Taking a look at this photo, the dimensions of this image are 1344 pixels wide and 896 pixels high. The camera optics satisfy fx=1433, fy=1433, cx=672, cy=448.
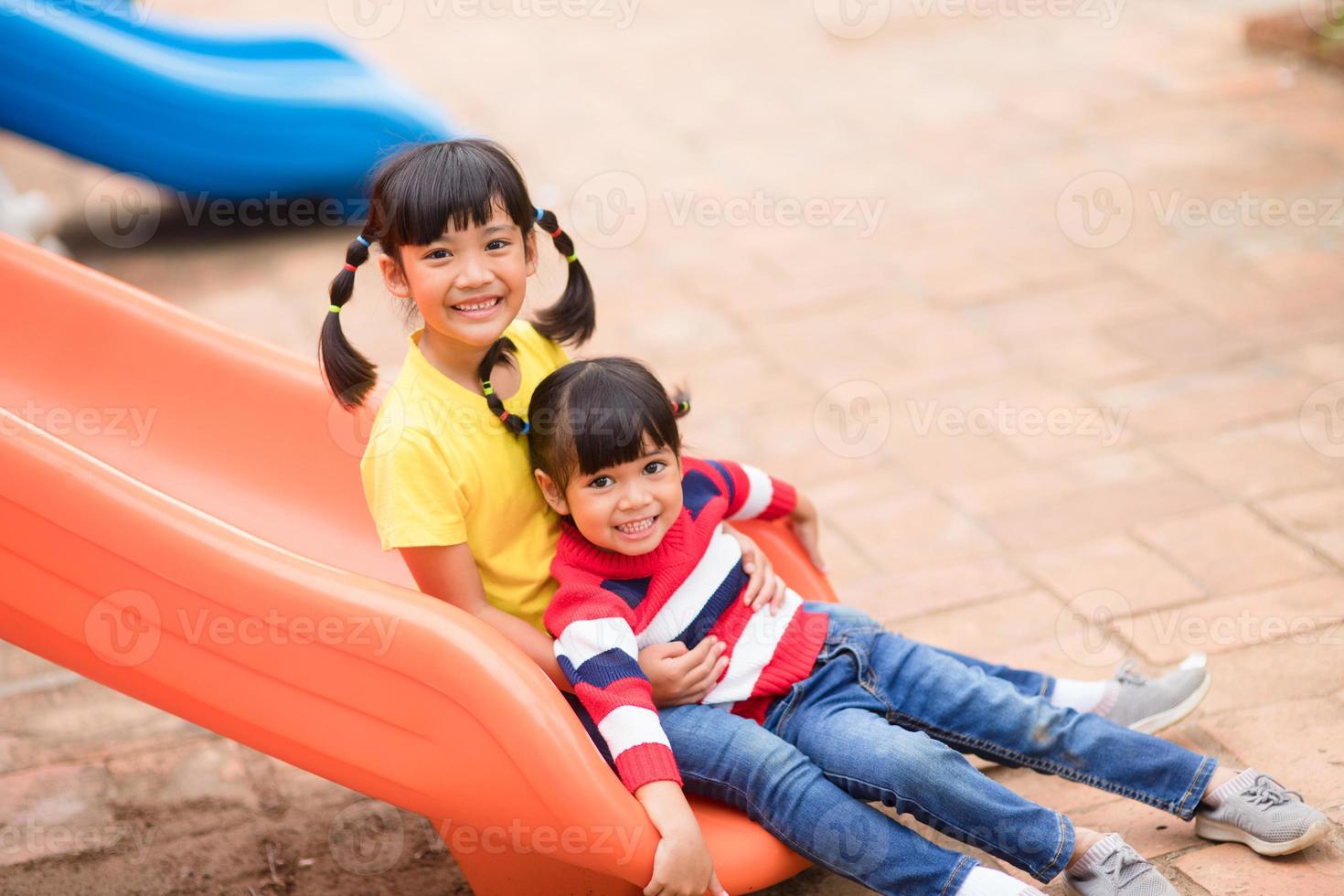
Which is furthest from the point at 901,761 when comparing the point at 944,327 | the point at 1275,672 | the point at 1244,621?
the point at 944,327

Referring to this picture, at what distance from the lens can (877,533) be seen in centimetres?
306

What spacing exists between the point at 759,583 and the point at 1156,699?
0.71 metres

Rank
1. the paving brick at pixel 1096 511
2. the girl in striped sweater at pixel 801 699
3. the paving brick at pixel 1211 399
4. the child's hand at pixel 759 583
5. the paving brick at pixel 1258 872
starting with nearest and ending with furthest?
1. the girl in striped sweater at pixel 801 699
2. the paving brick at pixel 1258 872
3. the child's hand at pixel 759 583
4. the paving brick at pixel 1096 511
5. the paving brick at pixel 1211 399

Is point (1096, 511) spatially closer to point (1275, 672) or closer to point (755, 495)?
point (1275, 672)

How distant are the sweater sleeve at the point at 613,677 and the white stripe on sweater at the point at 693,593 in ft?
0.21

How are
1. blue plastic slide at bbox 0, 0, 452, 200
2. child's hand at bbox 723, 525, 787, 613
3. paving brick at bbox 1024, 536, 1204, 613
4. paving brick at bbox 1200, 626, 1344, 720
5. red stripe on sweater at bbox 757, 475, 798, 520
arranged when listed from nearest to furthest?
child's hand at bbox 723, 525, 787, 613, red stripe on sweater at bbox 757, 475, 798, 520, paving brick at bbox 1200, 626, 1344, 720, paving brick at bbox 1024, 536, 1204, 613, blue plastic slide at bbox 0, 0, 452, 200

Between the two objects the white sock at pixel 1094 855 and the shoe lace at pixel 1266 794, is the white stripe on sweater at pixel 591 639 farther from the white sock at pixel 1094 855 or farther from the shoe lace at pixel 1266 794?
the shoe lace at pixel 1266 794

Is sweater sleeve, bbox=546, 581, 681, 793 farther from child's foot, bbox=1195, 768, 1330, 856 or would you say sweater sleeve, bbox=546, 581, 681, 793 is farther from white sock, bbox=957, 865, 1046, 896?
child's foot, bbox=1195, 768, 1330, 856

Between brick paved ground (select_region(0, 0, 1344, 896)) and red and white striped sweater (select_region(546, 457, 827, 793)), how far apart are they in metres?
0.38

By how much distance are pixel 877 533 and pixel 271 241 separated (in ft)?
8.85

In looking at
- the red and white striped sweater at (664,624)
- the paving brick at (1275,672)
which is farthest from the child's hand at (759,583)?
the paving brick at (1275,672)

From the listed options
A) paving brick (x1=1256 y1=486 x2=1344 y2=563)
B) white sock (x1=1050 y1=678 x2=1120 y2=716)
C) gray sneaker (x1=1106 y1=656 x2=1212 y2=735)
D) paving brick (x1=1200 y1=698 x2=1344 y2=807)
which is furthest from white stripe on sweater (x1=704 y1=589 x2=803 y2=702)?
paving brick (x1=1256 y1=486 x2=1344 y2=563)

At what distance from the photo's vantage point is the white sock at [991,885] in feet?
6.10

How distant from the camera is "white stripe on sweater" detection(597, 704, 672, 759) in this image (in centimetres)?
187
